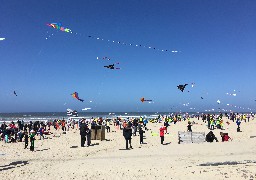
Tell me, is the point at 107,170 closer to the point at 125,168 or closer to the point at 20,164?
the point at 125,168

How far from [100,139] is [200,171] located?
48.5 feet

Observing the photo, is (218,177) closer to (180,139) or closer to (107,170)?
(107,170)

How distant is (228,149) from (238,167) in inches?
222

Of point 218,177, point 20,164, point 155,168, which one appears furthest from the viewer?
point 20,164

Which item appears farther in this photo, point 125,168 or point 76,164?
point 76,164

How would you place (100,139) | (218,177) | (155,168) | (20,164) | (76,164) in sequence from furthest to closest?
1. (100,139)
2. (20,164)
3. (76,164)
4. (155,168)
5. (218,177)

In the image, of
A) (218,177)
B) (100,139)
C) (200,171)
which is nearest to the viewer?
(218,177)

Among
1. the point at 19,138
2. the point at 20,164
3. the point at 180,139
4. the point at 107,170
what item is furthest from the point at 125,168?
the point at 19,138

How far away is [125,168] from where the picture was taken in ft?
37.5

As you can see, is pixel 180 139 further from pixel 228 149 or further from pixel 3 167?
pixel 3 167

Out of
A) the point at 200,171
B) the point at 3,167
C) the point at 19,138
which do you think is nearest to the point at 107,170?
the point at 200,171

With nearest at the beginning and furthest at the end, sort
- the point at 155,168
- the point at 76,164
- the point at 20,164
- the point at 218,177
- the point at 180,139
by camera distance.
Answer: the point at 218,177, the point at 155,168, the point at 76,164, the point at 20,164, the point at 180,139

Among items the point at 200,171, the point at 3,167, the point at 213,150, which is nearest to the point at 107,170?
the point at 200,171

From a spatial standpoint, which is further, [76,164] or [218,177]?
[76,164]
